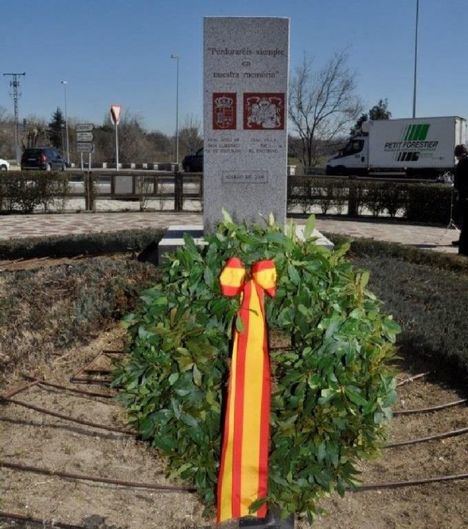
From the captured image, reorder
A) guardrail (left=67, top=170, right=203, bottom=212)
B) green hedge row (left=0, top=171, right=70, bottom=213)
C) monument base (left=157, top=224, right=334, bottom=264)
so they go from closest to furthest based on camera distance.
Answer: monument base (left=157, top=224, right=334, bottom=264) → green hedge row (left=0, top=171, right=70, bottom=213) → guardrail (left=67, top=170, right=203, bottom=212)

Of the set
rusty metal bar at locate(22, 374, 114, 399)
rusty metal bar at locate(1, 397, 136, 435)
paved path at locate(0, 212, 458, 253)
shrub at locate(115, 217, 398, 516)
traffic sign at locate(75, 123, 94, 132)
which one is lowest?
rusty metal bar at locate(1, 397, 136, 435)

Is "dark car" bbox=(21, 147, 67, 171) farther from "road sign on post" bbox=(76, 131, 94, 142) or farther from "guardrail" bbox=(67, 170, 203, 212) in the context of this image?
"guardrail" bbox=(67, 170, 203, 212)

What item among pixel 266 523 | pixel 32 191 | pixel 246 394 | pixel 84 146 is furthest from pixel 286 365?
pixel 84 146

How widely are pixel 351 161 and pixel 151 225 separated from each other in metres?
28.1

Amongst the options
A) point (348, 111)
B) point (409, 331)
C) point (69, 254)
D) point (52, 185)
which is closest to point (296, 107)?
point (348, 111)

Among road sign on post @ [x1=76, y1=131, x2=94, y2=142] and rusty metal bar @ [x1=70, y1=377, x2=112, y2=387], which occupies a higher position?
road sign on post @ [x1=76, y1=131, x2=94, y2=142]

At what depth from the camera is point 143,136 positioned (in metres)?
Result: 80.8

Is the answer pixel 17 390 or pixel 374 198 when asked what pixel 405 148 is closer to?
pixel 374 198

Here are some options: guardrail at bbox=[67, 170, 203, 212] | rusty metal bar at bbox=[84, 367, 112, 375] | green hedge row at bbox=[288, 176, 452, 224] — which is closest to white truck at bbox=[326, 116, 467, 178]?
green hedge row at bbox=[288, 176, 452, 224]

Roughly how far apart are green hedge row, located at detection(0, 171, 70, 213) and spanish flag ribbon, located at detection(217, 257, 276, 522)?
16.1m

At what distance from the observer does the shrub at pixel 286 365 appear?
2.62 metres

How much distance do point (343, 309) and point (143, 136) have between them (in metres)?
80.5

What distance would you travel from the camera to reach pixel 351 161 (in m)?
40.7

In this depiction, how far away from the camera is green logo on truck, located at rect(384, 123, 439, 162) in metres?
38.0
